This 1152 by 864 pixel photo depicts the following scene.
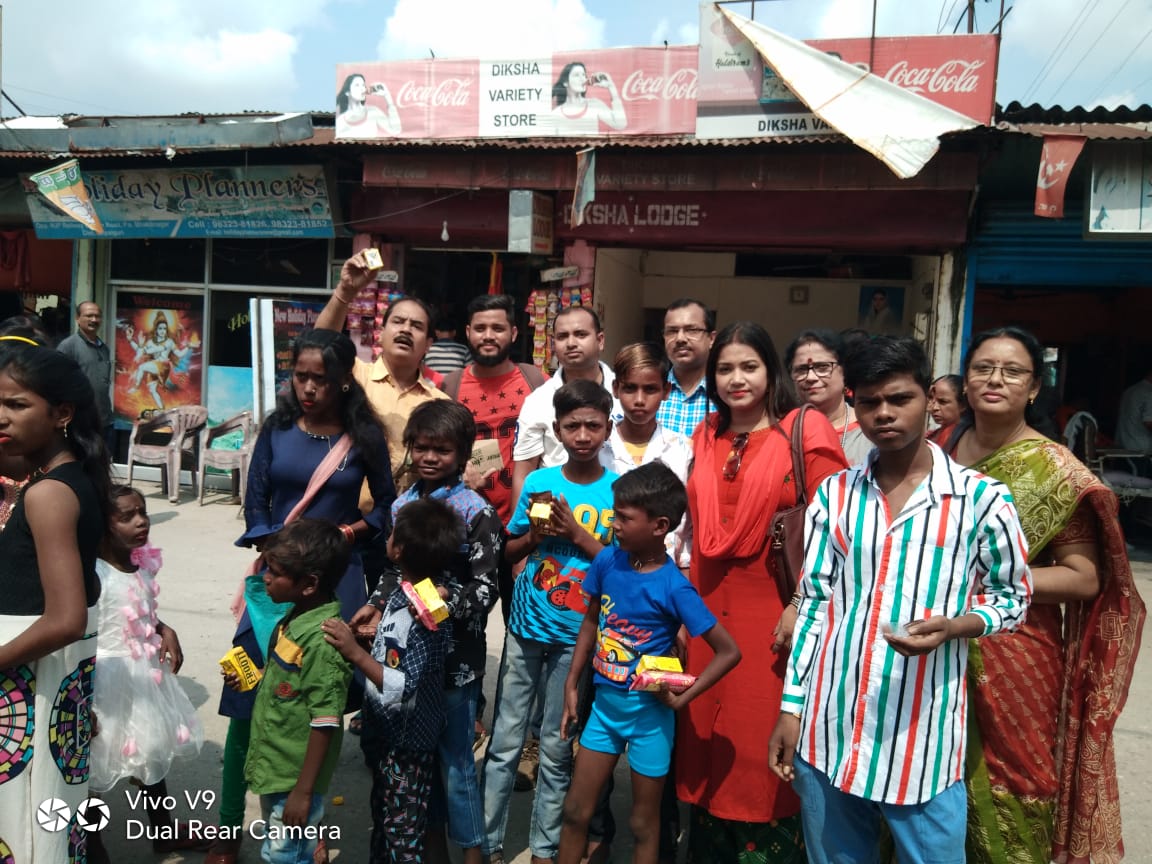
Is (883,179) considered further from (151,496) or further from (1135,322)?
(151,496)

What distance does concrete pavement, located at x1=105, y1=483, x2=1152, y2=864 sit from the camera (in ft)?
10.0

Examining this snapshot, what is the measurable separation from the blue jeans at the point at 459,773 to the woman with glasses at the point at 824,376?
181cm

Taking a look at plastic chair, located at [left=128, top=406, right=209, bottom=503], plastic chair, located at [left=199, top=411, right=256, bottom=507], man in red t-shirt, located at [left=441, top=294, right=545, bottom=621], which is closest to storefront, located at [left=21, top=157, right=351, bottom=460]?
plastic chair, located at [left=128, top=406, right=209, bottom=503]

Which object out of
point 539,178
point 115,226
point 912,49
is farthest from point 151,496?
point 912,49

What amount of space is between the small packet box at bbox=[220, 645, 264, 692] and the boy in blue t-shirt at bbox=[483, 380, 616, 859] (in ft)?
2.65

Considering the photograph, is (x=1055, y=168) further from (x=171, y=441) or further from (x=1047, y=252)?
(x=171, y=441)

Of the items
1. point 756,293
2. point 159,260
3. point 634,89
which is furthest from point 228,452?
point 756,293

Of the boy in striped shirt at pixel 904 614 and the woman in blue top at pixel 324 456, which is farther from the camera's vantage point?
the woman in blue top at pixel 324 456

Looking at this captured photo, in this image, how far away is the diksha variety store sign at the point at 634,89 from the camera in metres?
6.84

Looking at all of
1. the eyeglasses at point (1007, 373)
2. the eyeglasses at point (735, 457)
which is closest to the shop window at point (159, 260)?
the eyeglasses at point (735, 457)

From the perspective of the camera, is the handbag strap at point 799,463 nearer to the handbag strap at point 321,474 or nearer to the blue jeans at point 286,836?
the handbag strap at point 321,474

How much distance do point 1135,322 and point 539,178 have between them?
7.88m

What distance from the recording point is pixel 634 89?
7449 millimetres

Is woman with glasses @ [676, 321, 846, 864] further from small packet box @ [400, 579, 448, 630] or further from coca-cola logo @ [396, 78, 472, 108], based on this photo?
coca-cola logo @ [396, 78, 472, 108]
